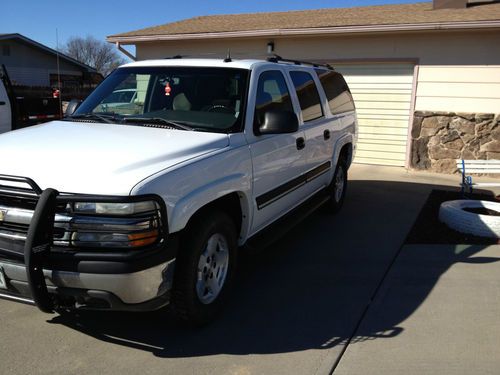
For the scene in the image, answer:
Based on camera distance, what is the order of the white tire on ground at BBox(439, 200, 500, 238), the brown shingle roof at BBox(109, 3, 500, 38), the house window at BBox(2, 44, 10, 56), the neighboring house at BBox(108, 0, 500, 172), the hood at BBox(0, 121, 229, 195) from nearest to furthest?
the hood at BBox(0, 121, 229, 195) → the white tire on ground at BBox(439, 200, 500, 238) → the neighboring house at BBox(108, 0, 500, 172) → the brown shingle roof at BBox(109, 3, 500, 38) → the house window at BBox(2, 44, 10, 56)

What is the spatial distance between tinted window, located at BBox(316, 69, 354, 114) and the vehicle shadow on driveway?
5.16ft

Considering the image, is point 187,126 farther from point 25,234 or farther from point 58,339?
point 58,339

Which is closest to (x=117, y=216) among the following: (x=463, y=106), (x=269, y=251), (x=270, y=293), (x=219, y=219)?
(x=219, y=219)

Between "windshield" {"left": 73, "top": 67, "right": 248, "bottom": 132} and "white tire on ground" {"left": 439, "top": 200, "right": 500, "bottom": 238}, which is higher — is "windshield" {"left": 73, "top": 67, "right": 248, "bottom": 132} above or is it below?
above

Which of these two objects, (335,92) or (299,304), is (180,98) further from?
(335,92)

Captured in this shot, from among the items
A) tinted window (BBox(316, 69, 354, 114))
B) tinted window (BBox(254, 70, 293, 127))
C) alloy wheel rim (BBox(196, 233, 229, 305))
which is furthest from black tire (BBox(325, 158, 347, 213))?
alloy wheel rim (BBox(196, 233, 229, 305))

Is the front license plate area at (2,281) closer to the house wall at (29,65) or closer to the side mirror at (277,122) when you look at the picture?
the side mirror at (277,122)

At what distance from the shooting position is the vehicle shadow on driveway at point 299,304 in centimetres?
350

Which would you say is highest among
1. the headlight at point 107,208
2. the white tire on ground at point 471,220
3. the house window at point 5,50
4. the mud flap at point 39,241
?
the house window at point 5,50

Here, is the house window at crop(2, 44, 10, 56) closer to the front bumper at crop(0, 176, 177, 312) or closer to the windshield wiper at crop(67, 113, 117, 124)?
the windshield wiper at crop(67, 113, 117, 124)

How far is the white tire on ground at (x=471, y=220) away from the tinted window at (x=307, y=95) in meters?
2.09

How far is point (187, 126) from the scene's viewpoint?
3.94 meters

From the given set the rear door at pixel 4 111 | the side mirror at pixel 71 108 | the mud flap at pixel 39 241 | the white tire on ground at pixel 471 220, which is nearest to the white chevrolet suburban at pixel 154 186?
the mud flap at pixel 39 241

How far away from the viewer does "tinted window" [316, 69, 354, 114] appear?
623 cm
